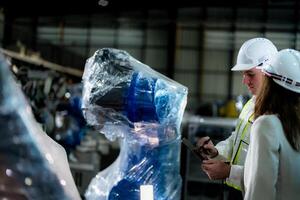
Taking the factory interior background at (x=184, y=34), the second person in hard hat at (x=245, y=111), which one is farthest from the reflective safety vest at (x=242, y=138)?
the factory interior background at (x=184, y=34)

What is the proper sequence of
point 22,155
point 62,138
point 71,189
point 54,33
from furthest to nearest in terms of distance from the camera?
1. point 54,33
2. point 62,138
3. point 71,189
4. point 22,155

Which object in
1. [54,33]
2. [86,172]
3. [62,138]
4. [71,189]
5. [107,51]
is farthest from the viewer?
[54,33]

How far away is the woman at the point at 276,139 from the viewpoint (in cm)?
213

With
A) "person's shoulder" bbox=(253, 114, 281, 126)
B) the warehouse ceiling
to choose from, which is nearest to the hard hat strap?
"person's shoulder" bbox=(253, 114, 281, 126)

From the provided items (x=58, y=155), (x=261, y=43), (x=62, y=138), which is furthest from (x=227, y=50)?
(x=58, y=155)

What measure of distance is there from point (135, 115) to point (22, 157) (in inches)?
43.3

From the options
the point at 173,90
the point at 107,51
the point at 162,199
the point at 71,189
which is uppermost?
the point at 107,51

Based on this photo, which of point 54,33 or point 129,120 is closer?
point 129,120

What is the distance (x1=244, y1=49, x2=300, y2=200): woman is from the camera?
2.13 meters

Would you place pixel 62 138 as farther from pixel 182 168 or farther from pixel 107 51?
→ pixel 107 51

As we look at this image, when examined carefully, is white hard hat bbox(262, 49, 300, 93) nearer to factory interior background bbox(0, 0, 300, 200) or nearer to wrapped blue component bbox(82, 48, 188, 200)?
wrapped blue component bbox(82, 48, 188, 200)

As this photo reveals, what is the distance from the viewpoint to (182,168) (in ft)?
18.6

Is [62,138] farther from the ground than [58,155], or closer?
closer

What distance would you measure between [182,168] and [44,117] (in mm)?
2059
